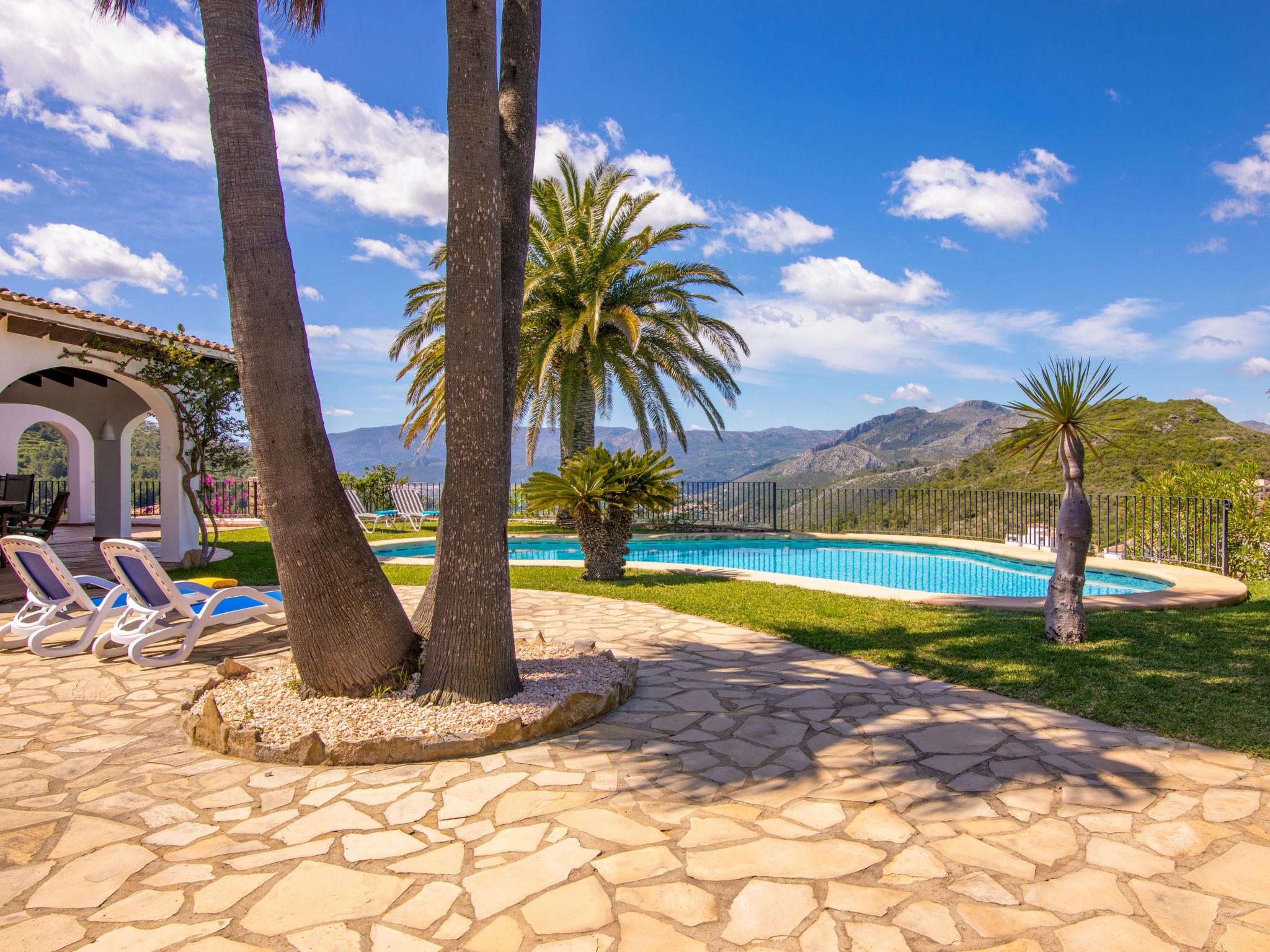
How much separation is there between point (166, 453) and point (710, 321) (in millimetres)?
11000

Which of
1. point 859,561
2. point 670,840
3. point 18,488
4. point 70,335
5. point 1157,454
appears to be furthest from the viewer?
point 1157,454

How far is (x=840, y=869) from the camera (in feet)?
8.64

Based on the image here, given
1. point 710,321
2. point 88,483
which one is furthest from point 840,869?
point 88,483

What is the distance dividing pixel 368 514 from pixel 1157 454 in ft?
74.3

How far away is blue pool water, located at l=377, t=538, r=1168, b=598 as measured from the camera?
11.3 metres

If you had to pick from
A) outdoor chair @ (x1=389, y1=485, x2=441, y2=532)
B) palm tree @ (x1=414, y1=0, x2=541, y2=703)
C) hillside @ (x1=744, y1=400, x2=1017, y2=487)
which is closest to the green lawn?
palm tree @ (x1=414, y1=0, x2=541, y2=703)

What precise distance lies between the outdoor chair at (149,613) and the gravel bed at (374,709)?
1.35 m

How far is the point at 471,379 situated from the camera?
414cm

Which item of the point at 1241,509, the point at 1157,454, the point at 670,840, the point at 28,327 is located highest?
the point at 28,327

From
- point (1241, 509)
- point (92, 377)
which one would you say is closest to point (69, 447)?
point (92, 377)

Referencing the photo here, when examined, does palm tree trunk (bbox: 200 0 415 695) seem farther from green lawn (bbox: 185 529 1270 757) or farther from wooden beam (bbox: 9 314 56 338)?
wooden beam (bbox: 9 314 56 338)

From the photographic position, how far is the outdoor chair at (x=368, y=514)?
17.0 meters

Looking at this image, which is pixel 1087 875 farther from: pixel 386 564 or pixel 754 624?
pixel 386 564

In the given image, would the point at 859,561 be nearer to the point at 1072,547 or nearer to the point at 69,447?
the point at 1072,547
